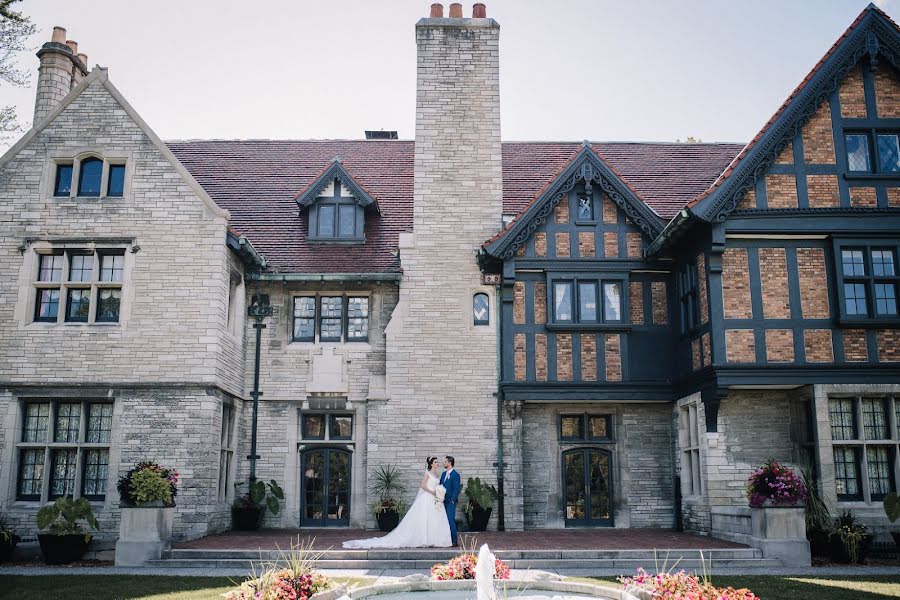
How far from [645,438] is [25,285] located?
13.8 m

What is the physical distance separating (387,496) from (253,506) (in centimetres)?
296

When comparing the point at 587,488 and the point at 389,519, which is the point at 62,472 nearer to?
the point at 389,519

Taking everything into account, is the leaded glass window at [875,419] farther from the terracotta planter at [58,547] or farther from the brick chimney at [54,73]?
the brick chimney at [54,73]

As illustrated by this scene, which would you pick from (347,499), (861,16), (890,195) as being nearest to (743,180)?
(890,195)

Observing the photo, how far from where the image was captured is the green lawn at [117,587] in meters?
10.8

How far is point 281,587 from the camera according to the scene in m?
7.76

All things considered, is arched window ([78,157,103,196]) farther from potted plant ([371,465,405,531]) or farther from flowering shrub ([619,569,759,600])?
flowering shrub ([619,569,759,600])

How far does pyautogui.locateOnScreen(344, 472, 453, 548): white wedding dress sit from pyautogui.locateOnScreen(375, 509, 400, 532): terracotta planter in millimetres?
1741

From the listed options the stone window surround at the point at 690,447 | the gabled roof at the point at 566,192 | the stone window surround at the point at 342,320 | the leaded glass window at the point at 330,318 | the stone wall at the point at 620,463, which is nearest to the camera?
the stone window surround at the point at 690,447

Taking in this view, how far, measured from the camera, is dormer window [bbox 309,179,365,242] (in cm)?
2042

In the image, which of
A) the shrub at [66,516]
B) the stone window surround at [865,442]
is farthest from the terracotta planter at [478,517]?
the shrub at [66,516]

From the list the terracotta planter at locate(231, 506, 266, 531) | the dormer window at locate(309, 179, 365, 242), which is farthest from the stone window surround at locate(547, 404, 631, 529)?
the dormer window at locate(309, 179, 365, 242)

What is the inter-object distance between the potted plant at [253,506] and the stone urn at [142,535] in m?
3.24

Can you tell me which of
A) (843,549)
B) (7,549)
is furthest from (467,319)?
(7,549)
